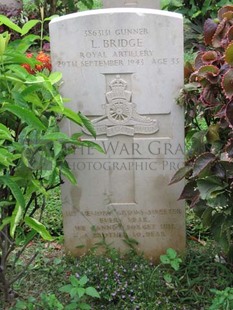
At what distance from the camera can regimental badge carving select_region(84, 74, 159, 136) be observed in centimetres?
340

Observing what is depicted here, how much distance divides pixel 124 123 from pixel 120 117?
0.14 feet

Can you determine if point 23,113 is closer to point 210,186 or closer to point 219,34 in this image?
point 210,186

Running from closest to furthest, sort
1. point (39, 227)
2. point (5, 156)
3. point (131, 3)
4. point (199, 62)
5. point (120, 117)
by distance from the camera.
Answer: point (5, 156)
point (39, 227)
point (199, 62)
point (120, 117)
point (131, 3)

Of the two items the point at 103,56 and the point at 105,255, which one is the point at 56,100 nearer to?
the point at 103,56

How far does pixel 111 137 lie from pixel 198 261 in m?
0.87

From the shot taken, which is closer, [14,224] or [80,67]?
[14,224]

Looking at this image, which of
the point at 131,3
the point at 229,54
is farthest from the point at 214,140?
the point at 131,3

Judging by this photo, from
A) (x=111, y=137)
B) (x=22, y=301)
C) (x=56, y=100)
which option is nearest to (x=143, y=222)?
(x=111, y=137)

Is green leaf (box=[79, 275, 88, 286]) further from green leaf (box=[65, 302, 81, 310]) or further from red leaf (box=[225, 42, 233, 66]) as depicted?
red leaf (box=[225, 42, 233, 66])

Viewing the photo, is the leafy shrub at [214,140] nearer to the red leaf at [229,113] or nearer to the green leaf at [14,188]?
the red leaf at [229,113]

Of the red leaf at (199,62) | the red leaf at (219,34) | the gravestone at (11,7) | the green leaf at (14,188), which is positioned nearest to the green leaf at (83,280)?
the green leaf at (14,188)

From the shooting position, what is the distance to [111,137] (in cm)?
348

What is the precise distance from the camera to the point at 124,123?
11.3 feet

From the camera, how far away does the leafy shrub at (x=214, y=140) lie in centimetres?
308
